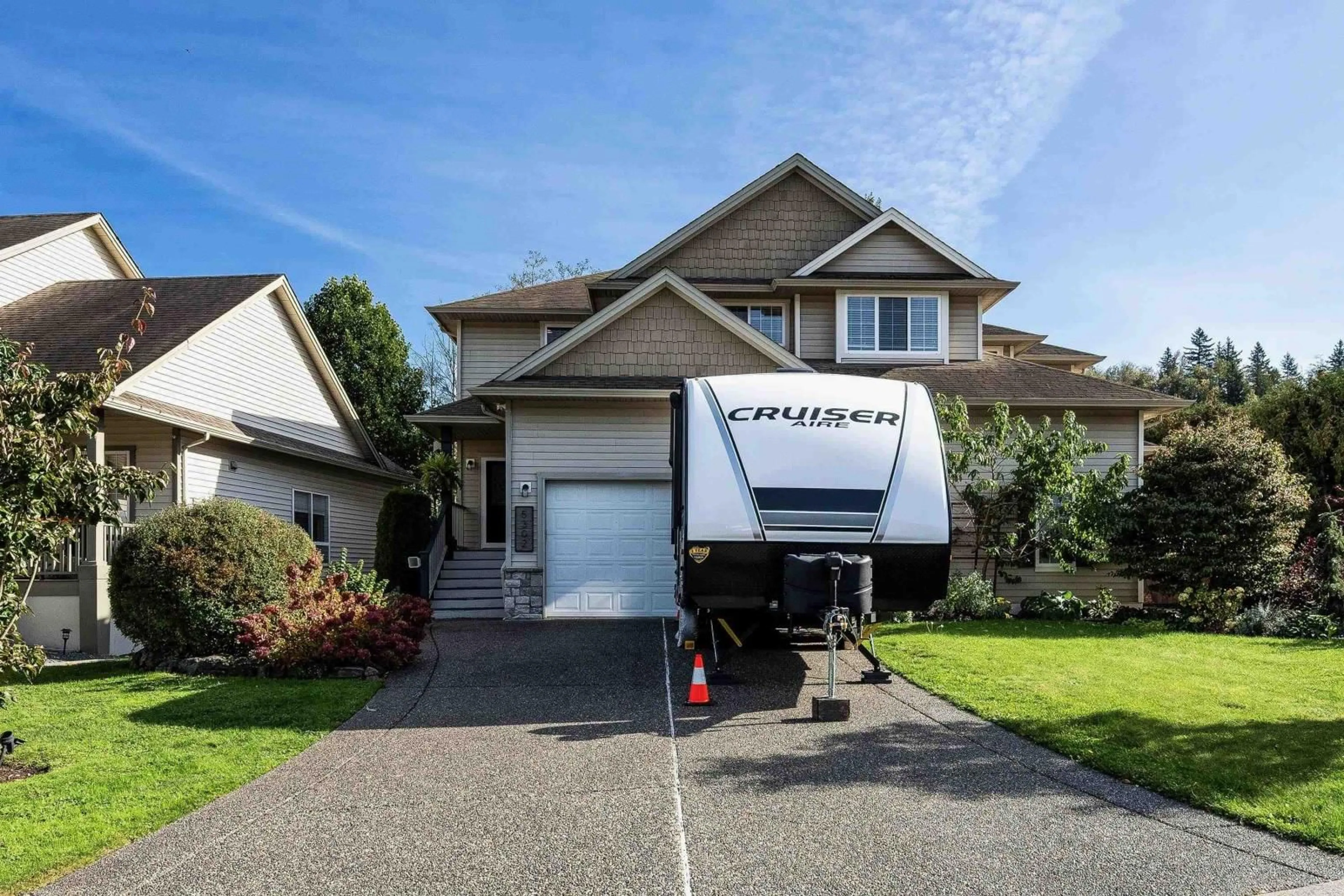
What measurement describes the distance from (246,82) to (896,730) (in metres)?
13.8

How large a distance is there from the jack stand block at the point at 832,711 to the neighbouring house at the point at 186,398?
28.8 feet

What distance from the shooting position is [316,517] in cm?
1955

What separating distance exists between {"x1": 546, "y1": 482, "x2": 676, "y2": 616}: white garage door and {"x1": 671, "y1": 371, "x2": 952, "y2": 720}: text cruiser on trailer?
251 inches

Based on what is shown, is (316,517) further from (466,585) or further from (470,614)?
(470,614)

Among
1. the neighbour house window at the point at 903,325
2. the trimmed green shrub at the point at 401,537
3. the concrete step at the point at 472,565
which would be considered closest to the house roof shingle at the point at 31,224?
the trimmed green shrub at the point at 401,537

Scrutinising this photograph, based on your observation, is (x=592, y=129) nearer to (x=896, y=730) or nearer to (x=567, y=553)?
(x=567, y=553)

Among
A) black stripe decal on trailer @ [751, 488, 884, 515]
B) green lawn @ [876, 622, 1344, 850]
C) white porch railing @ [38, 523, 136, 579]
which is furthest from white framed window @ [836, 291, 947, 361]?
white porch railing @ [38, 523, 136, 579]

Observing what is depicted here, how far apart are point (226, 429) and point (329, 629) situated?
6.73 metres

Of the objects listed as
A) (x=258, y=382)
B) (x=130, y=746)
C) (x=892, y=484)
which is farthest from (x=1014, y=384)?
(x=130, y=746)

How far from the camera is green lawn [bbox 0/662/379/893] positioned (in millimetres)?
5383

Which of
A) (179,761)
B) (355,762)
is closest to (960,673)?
(355,762)

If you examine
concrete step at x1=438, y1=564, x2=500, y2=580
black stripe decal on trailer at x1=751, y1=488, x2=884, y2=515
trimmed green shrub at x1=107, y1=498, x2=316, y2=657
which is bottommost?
concrete step at x1=438, y1=564, x2=500, y2=580

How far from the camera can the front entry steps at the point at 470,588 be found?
619 inches

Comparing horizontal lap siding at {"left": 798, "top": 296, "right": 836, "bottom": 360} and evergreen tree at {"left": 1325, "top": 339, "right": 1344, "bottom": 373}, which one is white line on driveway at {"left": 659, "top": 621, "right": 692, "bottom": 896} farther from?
evergreen tree at {"left": 1325, "top": 339, "right": 1344, "bottom": 373}
